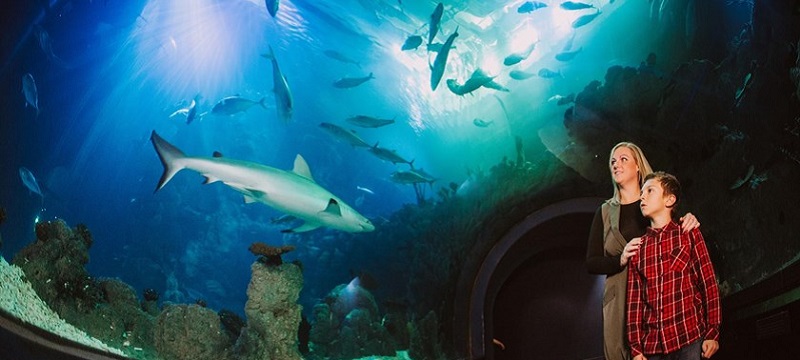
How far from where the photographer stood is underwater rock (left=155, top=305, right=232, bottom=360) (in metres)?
4.92

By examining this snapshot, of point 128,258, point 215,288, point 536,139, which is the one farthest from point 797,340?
point 215,288

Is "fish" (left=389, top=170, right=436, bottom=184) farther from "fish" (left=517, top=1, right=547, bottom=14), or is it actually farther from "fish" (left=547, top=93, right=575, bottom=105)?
"fish" (left=517, top=1, right=547, bottom=14)

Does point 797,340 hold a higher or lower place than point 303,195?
lower

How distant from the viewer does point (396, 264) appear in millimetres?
7312

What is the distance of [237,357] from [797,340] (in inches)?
186

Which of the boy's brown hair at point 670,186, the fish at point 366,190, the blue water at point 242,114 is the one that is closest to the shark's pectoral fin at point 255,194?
the blue water at point 242,114

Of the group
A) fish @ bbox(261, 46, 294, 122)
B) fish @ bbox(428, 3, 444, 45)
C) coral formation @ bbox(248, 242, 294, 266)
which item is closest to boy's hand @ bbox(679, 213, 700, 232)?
coral formation @ bbox(248, 242, 294, 266)

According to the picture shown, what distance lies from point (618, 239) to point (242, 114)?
25.5 feet

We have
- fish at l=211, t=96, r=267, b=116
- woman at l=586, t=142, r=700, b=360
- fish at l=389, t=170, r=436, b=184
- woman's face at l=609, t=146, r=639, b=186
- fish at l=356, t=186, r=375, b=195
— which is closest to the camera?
woman at l=586, t=142, r=700, b=360

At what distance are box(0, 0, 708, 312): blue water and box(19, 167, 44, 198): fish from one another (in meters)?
0.06

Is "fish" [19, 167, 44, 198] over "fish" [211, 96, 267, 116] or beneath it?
beneath

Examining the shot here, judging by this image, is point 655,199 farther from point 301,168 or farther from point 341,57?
point 341,57

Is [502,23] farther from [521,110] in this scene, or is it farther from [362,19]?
[362,19]

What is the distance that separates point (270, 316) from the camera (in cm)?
515
